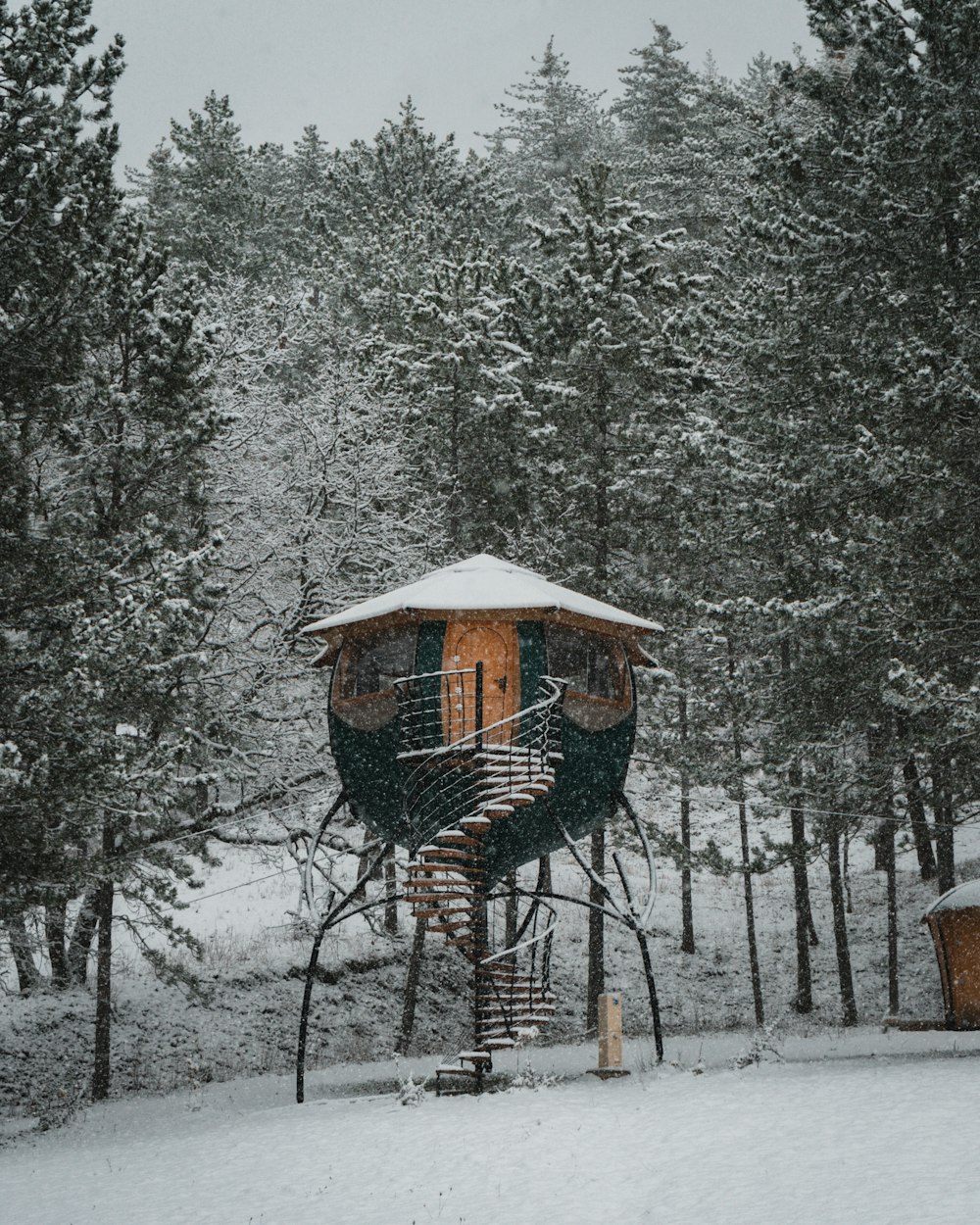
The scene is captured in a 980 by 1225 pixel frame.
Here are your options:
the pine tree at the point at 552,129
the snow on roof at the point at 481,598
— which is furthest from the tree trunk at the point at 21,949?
the pine tree at the point at 552,129

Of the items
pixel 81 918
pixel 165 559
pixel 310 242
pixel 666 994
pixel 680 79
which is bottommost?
pixel 666 994

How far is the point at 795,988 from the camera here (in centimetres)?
2642

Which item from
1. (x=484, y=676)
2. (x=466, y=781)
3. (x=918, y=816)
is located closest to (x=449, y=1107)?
(x=466, y=781)

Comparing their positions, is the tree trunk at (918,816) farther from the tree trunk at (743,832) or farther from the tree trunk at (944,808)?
the tree trunk at (743,832)

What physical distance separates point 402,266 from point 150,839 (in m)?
14.2

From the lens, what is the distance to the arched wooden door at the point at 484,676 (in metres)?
14.7

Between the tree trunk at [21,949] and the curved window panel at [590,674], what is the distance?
272 inches

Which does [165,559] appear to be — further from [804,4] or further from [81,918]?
[804,4]

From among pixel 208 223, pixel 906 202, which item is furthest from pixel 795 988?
pixel 208 223

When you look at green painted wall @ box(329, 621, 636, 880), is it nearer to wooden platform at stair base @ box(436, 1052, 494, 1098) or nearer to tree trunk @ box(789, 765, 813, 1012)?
wooden platform at stair base @ box(436, 1052, 494, 1098)

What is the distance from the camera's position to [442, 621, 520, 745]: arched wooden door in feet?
48.1

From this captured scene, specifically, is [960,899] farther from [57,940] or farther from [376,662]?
[57,940]

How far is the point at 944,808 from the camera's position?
19688 mm

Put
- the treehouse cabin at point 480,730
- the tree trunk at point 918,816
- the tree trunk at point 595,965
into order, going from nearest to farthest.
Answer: the treehouse cabin at point 480,730 → the tree trunk at point 918,816 → the tree trunk at point 595,965
